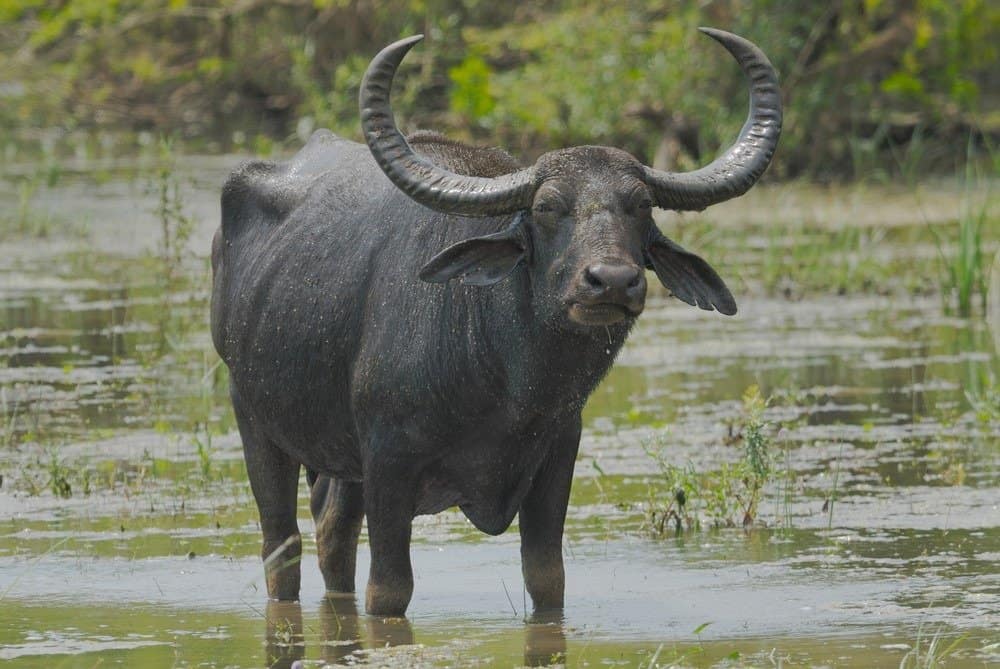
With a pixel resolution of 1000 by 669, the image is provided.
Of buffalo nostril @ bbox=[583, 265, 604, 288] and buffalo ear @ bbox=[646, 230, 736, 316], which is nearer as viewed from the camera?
buffalo nostril @ bbox=[583, 265, 604, 288]

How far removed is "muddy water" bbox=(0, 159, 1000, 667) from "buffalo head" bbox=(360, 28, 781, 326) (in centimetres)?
106

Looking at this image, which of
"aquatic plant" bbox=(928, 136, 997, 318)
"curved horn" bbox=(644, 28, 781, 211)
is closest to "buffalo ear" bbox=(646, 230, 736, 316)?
"curved horn" bbox=(644, 28, 781, 211)

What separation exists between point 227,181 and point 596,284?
7.46ft

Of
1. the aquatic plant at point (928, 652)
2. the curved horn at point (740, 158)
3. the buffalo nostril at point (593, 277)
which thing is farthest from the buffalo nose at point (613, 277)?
the aquatic plant at point (928, 652)

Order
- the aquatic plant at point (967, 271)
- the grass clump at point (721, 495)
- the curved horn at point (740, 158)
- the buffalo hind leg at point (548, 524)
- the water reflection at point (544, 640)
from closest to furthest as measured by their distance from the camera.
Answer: the water reflection at point (544, 640) < the curved horn at point (740, 158) < the buffalo hind leg at point (548, 524) < the grass clump at point (721, 495) < the aquatic plant at point (967, 271)

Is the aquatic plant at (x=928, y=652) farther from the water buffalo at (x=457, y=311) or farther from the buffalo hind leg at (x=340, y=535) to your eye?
the buffalo hind leg at (x=340, y=535)

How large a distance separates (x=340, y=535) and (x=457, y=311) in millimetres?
1322

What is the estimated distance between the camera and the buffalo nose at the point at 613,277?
18.6ft

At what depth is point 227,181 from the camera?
24.7 feet

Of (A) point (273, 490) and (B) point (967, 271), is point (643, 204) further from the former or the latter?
(B) point (967, 271)

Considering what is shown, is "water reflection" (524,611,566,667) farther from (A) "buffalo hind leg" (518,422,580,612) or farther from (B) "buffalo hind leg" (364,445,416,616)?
(B) "buffalo hind leg" (364,445,416,616)

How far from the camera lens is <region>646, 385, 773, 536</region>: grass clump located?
7852 millimetres

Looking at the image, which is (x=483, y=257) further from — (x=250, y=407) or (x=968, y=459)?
(x=968, y=459)

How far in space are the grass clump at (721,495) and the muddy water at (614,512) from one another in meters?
0.07
